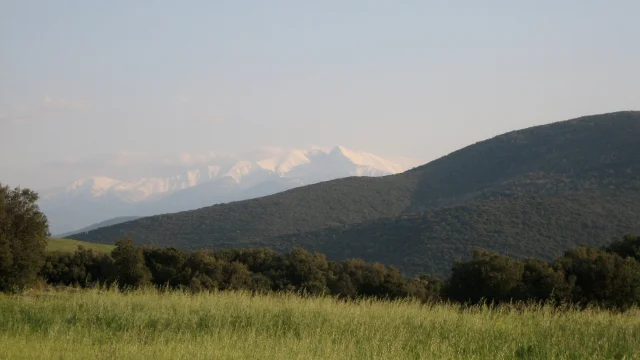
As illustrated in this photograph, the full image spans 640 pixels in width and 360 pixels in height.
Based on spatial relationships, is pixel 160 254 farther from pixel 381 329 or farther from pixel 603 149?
pixel 603 149

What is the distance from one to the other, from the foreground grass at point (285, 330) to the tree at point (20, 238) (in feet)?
28.7

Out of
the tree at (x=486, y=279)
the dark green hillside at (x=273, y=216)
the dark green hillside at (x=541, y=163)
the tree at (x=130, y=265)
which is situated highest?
the dark green hillside at (x=541, y=163)

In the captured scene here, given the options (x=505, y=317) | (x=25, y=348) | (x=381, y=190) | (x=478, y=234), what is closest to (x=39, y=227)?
(x=25, y=348)

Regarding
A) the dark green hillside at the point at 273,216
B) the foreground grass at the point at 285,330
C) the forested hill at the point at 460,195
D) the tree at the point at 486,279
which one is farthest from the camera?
the dark green hillside at the point at 273,216

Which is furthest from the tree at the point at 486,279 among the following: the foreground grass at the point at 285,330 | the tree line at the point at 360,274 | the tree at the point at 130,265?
the tree at the point at 130,265

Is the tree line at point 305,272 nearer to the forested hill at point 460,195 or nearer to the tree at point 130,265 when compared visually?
the tree at point 130,265

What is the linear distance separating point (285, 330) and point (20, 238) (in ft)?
52.4

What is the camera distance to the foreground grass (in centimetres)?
1094

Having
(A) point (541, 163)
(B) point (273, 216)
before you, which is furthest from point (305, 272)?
(A) point (541, 163)

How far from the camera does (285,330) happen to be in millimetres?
13734

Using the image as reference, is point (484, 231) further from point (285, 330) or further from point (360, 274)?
point (285, 330)

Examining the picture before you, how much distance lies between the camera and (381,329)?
516 inches

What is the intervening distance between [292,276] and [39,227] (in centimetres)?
1239

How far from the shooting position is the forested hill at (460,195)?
72.2m
